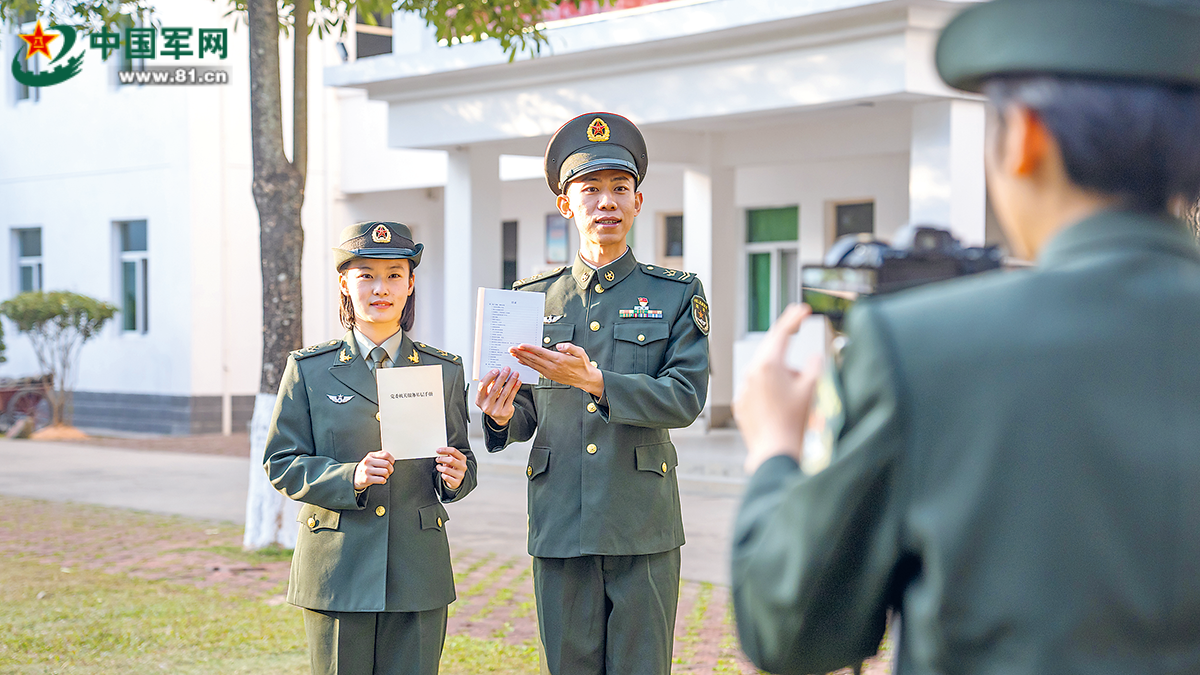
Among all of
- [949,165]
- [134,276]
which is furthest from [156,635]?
[134,276]

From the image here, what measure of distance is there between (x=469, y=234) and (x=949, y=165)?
629 cm

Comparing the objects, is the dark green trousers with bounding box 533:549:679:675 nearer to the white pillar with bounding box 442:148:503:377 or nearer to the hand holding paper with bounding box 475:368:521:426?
the hand holding paper with bounding box 475:368:521:426

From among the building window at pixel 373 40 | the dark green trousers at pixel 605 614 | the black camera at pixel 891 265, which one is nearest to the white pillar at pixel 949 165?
the dark green trousers at pixel 605 614

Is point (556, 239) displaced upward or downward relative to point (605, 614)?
upward

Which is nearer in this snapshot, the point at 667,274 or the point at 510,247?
the point at 667,274

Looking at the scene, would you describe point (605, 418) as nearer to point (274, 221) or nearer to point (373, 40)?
point (274, 221)

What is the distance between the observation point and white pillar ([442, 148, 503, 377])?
14945 mm

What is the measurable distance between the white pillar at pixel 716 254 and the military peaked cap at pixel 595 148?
10956 millimetres

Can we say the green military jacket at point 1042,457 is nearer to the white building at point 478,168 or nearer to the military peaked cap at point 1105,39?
the military peaked cap at point 1105,39

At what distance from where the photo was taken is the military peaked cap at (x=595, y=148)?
12.3 ft

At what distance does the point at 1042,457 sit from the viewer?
121 centimetres

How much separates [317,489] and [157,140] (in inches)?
663

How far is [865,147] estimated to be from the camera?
14.0 m

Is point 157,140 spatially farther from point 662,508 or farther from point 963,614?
point 963,614
